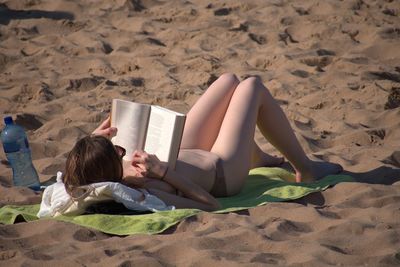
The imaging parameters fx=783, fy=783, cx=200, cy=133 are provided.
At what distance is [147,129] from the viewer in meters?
4.22

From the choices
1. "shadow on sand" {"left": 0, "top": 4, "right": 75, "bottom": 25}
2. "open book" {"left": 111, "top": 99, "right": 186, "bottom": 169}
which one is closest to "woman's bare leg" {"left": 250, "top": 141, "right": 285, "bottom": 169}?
"open book" {"left": 111, "top": 99, "right": 186, "bottom": 169}

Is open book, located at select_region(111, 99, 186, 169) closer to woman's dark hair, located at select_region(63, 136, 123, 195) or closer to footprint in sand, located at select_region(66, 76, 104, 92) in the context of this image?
woman's dark hair, located at select_region(63, 136, 123, 195)

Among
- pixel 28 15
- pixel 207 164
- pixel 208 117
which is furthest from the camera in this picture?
pixel 28 15

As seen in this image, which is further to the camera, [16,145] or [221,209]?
[16,145]

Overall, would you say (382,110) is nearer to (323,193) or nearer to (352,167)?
(352,167)

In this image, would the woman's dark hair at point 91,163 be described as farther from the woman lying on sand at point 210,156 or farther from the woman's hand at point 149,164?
the woman's hand at point 149,164

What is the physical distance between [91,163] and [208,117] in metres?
1.00

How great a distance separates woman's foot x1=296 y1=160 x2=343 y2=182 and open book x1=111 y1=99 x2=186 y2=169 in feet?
3.27

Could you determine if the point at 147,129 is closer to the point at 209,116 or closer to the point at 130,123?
the point at 130,123

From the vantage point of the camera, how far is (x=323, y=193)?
449 cm

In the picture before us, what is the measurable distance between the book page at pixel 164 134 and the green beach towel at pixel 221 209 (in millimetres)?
314

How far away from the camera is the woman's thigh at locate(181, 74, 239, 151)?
469 cm

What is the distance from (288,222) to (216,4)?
17.1ft

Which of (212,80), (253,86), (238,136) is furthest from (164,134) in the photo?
(212,80)
